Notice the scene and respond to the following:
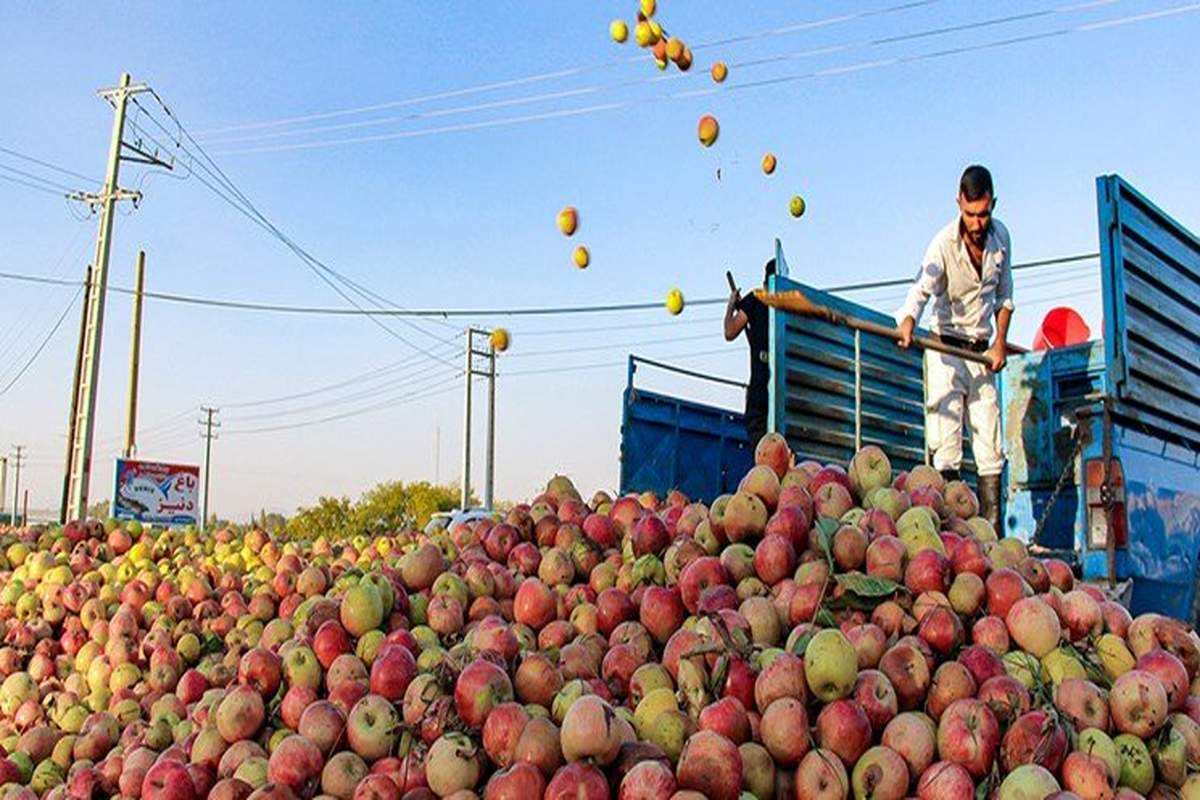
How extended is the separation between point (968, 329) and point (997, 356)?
539 millimetres

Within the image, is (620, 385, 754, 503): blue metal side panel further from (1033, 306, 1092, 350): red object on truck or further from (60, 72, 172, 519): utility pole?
(60, 72, 172, 519): utility pole

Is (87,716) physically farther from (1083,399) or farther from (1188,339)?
(1188,339)

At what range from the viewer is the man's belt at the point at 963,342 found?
615 centimetres

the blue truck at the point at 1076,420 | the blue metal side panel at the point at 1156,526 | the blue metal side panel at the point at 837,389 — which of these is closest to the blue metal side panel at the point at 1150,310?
the blue truck at the point at 1076,420

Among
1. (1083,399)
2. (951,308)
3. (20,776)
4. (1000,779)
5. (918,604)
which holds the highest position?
(951,308)

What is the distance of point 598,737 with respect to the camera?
225cm

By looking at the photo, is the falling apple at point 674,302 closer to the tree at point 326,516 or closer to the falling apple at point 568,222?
the falling apple at point 568,222

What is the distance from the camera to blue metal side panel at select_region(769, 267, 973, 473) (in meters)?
7.23

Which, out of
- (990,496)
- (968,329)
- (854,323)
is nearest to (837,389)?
(968,329)

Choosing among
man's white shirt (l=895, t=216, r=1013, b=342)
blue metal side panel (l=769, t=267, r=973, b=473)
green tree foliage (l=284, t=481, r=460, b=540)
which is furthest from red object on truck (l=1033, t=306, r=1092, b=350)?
green tree foliage (l=284, t=481, r=460, b=540)

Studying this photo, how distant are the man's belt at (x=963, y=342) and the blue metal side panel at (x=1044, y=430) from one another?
1.12 meters

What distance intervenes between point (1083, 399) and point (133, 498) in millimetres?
24779

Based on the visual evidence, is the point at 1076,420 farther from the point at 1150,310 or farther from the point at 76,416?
the point at 76,416

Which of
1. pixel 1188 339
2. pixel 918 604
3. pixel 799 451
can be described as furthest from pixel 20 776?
pixel 1188 339
